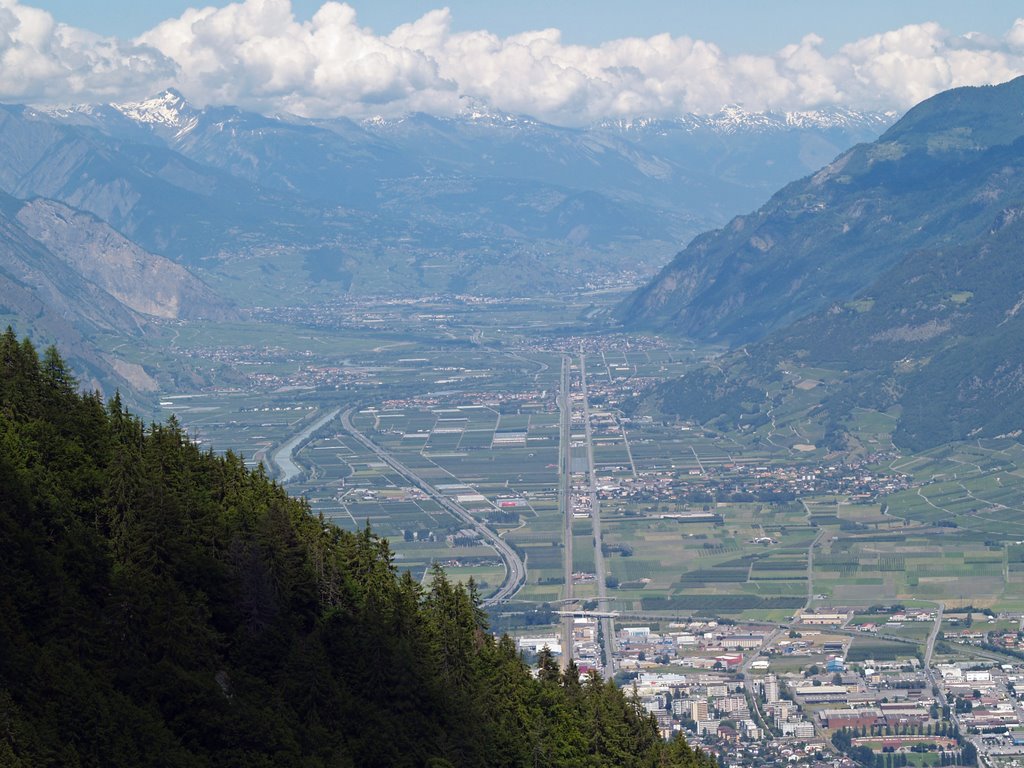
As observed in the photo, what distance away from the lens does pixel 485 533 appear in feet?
482

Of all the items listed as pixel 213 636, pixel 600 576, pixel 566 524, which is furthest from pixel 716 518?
pixel 213 636

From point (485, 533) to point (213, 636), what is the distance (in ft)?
340

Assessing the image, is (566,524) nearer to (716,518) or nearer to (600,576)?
(716,518)

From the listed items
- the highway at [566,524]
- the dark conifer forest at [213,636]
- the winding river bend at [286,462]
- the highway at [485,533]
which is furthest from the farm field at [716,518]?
the dark conifer forest at [213,636]

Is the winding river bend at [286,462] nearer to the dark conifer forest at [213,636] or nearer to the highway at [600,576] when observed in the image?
the highway at [600,576]

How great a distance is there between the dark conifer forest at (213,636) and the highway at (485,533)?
6464 centimetres

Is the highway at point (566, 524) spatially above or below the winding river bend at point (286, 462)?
below

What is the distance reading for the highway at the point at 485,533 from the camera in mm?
125438

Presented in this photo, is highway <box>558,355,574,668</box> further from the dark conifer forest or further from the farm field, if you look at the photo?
the dark conifer forest

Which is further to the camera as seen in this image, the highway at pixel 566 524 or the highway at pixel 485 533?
the highway at pixel 485 533

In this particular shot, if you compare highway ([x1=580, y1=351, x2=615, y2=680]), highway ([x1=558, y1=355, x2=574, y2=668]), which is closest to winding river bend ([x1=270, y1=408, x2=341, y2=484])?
highway ([x1=558, y1=355, x2=574, y2=668])

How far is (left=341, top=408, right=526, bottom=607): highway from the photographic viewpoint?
125438 mm

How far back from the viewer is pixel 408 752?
45344mm

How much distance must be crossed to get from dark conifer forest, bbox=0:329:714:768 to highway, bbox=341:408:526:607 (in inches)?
2545
